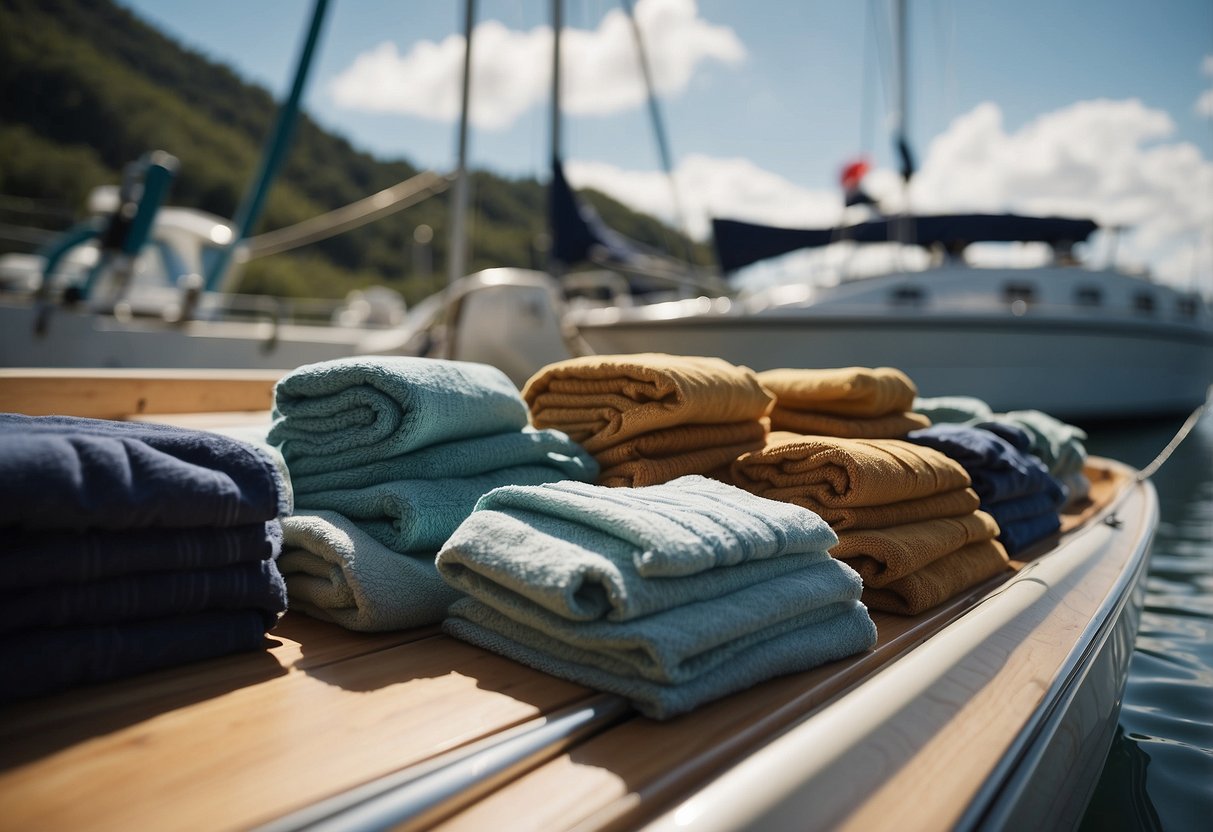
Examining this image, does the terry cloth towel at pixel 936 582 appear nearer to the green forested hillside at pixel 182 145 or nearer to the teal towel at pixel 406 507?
the teal towel at pixel 406 507

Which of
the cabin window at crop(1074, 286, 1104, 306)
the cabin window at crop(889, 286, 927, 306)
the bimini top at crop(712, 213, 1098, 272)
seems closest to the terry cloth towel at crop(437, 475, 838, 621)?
the cabin window at crop(889, 286, 927, 306)

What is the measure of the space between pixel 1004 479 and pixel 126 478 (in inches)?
58.4

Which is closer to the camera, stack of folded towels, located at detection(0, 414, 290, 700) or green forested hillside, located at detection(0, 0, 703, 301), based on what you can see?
stack of folded towels, located at detection(0, 414, 290, 700)

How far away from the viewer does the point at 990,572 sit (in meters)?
1.31

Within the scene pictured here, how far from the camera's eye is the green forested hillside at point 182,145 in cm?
2594

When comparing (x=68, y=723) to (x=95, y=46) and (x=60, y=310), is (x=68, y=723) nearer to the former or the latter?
(x=60, y=310)

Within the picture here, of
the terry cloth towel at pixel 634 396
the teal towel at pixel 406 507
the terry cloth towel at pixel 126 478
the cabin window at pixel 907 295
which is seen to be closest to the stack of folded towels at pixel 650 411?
the terry cloth towel at pixel 634 396

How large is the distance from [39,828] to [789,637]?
0.68 metres

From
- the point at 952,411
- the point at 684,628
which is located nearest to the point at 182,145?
the point at 952,411

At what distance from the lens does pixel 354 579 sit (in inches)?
34.9

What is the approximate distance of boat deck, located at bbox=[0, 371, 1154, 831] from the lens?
0.55 metres

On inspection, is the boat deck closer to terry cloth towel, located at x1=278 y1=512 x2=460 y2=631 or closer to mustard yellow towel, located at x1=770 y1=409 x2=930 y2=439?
terry cloth towel, located at x1=278 y1=512 x2=460 y2=631

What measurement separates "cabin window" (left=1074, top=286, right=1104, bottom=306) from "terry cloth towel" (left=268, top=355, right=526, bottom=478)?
8.83 m

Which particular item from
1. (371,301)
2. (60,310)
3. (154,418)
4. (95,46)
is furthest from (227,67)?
(154,418)
